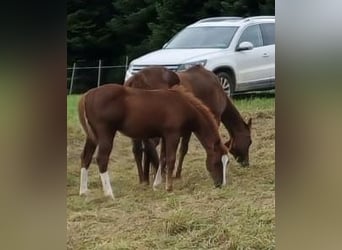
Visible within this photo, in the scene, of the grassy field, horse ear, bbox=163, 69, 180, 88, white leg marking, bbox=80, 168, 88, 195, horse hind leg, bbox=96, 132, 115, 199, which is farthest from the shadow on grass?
white leg marking, bbox=80, 168, 88, 195

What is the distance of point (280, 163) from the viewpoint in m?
2.56

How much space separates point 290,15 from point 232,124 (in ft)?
1.65

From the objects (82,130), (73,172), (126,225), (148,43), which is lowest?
(126,225)

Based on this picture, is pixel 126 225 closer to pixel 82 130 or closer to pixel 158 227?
pixel 158 227

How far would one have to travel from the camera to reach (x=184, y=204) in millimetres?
2641

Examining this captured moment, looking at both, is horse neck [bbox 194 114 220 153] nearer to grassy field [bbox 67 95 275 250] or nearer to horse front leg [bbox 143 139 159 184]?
grassy field [bbox 67 95 275 250]

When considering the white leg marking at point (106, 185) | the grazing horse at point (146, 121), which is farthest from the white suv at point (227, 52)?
the white leg marking at point (106, 185)

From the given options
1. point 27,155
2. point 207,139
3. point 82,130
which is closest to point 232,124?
point 207,139

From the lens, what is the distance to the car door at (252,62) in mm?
2574

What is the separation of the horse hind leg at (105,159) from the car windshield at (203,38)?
0.47 m

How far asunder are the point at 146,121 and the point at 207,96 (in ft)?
0.91

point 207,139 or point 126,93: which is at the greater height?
point 126,93

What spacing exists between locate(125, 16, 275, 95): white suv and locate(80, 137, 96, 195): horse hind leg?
321 millimetres

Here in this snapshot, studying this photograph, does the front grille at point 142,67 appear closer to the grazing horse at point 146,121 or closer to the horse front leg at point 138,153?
the grazing horse at point 146,121
